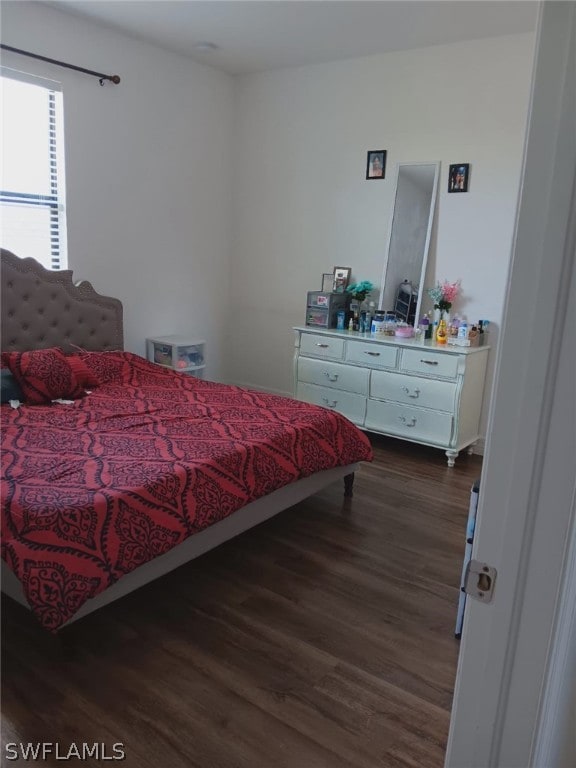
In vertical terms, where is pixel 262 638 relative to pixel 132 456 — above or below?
below

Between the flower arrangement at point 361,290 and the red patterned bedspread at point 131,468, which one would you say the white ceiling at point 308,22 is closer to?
the flower arrangement at point 361,290

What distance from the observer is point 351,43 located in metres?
4.21

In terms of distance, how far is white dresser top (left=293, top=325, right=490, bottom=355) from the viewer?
3988 mm

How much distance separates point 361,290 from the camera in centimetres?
469

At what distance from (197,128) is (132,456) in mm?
3412

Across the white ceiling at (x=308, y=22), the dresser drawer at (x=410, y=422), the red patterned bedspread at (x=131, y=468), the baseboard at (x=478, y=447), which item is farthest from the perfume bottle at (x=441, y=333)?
the white ceiling at (x=308, y=22)

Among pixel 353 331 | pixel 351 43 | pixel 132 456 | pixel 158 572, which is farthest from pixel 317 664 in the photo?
pixel 351 43

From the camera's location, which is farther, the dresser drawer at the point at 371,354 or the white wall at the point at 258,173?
the dresser drawer at the point at 371,354

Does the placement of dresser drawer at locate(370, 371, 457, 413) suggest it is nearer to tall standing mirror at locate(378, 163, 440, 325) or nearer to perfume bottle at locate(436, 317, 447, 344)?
perfume bottle at locate(436, 317, 447, 344)

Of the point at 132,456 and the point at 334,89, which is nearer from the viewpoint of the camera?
the point at 132,456

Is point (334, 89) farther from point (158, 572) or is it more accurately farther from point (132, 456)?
point (158, 572)

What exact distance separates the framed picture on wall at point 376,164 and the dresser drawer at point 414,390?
156 cm

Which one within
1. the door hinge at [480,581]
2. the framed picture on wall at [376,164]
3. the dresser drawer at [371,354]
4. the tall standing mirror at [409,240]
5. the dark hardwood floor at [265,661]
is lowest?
the dark hardwood floor at [265,661]

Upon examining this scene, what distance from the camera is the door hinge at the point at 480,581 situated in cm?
86
